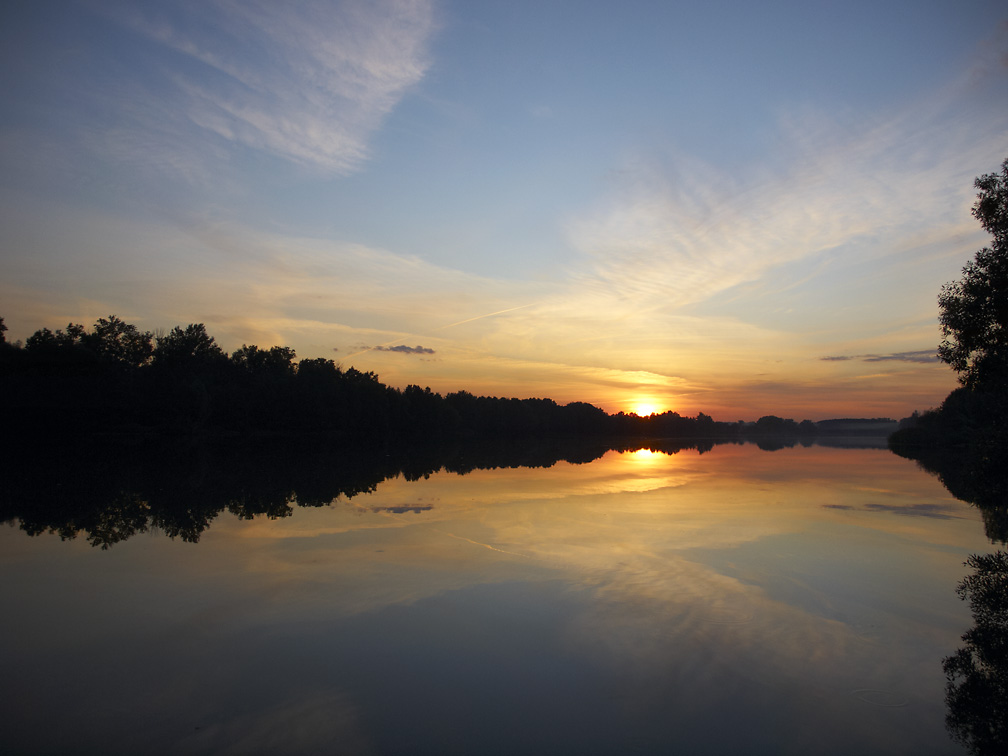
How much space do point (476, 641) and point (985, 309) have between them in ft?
77.7

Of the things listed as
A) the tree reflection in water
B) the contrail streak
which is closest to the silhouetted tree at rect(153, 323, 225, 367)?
the tree reflection in water

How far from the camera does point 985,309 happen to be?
20828mm

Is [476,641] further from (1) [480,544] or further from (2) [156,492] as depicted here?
(2) [156,492]

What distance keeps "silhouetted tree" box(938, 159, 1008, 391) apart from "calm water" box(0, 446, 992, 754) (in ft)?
38.5

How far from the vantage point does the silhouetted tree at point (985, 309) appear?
2058cm

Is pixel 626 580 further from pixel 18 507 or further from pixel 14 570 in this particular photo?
pixel 18 507

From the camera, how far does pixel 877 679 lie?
568cm

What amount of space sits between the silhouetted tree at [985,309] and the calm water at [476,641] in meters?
11.7

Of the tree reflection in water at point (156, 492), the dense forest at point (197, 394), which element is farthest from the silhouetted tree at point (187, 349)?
the tree reflection in water at point (156, 492)

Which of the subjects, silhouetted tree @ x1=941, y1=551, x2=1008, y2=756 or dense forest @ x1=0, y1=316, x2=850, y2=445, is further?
dense forest @ x1=0, y1=316, x2=850, y2=445

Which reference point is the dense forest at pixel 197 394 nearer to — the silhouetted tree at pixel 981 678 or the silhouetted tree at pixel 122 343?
the silhouetted tree at pixel 122 343

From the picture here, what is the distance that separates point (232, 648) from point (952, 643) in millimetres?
8229

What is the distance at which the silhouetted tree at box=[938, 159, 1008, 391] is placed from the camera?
2058 cm

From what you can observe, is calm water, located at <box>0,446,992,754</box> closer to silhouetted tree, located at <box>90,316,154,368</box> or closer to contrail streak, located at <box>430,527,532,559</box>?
contrail streak, located at <box>430,527,532,559</box>
